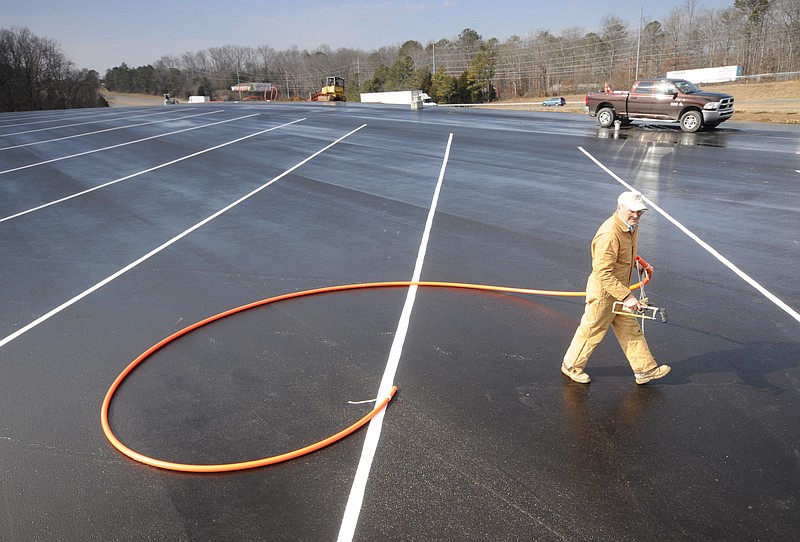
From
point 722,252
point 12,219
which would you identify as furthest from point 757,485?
point 12,219

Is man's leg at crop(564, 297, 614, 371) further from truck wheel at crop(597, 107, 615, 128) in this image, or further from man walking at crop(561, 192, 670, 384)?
truck wheel at crop(597, 107, 615, 128)

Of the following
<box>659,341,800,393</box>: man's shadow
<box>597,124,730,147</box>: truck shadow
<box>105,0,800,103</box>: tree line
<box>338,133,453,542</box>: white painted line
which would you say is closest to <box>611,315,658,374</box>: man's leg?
<box>659,341,800,393</box>: man's shadow

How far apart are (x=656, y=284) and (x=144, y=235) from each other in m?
9.16

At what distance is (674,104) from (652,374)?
808 inches

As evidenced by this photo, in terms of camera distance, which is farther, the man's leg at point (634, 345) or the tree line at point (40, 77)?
the tree line at point (40, 77)

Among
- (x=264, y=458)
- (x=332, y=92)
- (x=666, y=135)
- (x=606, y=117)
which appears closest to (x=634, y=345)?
(x=264, y=458)

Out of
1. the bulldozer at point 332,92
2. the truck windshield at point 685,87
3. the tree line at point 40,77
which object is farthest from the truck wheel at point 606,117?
the tree line at point 40,77

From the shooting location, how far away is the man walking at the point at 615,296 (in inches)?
188

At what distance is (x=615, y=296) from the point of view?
4789mm

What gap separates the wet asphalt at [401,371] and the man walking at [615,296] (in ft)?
0.74

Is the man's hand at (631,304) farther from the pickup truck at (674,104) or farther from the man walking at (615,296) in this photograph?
the pickup truck at (674,104)

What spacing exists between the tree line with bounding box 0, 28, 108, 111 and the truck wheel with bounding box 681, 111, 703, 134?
74753mm

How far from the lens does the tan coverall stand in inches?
190

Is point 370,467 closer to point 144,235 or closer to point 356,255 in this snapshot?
point 356,255
